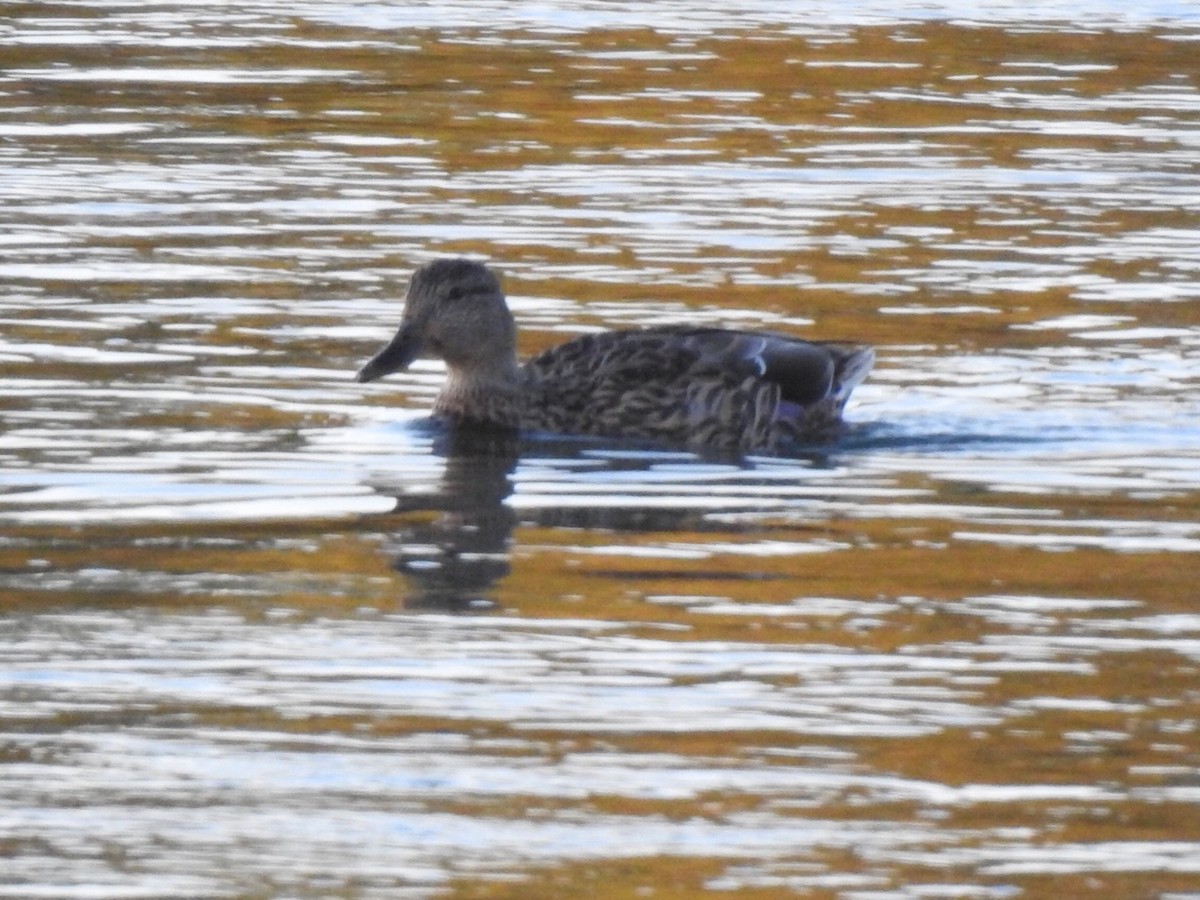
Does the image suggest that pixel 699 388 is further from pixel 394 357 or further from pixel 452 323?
pixel 394 357

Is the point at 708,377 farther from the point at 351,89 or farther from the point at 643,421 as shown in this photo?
the point at 351,89

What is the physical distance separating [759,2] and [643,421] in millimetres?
16845

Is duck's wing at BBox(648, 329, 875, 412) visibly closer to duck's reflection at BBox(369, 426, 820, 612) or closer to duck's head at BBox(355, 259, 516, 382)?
duck's reflection at BBox(369, 426, 820, 612)

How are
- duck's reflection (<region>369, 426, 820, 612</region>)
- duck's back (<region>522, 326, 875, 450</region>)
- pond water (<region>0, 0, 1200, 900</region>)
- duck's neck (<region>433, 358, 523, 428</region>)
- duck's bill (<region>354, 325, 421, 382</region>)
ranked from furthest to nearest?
duck's neck (<region>433, 358, 523, 428</region>) → duck's bill (<region>354, 325, 421, 382</region>) → duck's back (<region>522, 326, 875, 450</region>) → duck's reflection (<region>369, 426, 820, 612</region>) → pond water (<region>0, 0, 1200, 900</region>)

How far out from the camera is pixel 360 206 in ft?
57.3

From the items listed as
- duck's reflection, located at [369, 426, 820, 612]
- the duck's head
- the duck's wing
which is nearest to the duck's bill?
the duck's head

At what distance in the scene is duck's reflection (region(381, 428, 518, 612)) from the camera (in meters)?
8.89

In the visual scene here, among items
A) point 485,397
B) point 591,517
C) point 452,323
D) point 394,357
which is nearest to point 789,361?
point 485,397

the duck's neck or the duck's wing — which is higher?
the duck's wing

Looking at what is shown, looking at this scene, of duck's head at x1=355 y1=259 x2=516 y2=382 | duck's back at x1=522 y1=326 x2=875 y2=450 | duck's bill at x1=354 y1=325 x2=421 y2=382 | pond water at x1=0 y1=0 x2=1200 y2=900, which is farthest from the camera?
duck's head at x1=355 y1=259 x2=516 y2=382

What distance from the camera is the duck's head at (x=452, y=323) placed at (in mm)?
12312

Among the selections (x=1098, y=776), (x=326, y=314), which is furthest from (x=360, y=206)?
(x=1098, y=776)

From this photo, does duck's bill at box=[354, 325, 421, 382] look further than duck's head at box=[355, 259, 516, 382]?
No

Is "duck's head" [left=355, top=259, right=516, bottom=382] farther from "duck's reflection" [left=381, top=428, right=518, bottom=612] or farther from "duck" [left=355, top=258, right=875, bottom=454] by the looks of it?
"duck's reflection" [left=381, top=428, right=518, bottom=612]
